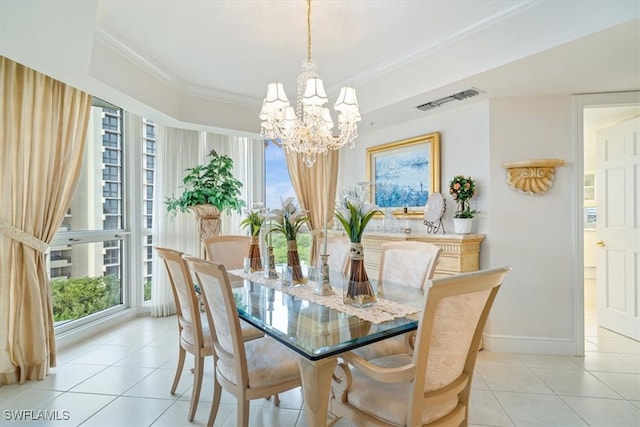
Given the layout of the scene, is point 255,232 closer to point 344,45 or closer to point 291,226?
point 291,226

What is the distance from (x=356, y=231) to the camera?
1.74 metres

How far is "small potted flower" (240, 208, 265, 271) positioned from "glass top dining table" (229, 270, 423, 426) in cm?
51

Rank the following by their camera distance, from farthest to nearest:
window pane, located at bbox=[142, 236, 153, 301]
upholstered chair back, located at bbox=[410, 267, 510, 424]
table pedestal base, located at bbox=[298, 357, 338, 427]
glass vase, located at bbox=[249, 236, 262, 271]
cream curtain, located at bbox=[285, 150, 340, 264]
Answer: cream curtain, located at bbox=[285, 150, 340, 264]
window pane, located at bbox=[142, 236, 153, 301]
glass vase, located at bbox=[249, 236, 262, 271]
table pedestal base, located at bbox=[298, 357, 338, 427]
upholstered chair back, located at bbox=[410, 267, 510, 424]

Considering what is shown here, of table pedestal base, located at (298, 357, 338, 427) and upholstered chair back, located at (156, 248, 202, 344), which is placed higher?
upholstered chair back, located at (156, 248, 202, 344)

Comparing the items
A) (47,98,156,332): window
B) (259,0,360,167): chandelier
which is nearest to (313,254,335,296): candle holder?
(259,0,360,167): chandelier

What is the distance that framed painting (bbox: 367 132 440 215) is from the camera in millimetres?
3398

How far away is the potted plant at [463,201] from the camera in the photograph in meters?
2.95

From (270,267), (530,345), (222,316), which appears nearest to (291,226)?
(270,267)

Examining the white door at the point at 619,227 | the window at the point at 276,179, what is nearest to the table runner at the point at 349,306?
the window at the point at 276,179

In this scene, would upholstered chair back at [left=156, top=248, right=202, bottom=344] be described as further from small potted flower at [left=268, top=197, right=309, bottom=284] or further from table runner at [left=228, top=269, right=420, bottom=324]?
small potted flower at [left=268, top=197, right=309, bottom=284]

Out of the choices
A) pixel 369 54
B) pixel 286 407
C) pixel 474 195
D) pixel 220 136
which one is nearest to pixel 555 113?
pixel 474 195

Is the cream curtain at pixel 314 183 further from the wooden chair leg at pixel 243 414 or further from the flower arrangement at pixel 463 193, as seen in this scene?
the wooden chair leg at pixel 243 414

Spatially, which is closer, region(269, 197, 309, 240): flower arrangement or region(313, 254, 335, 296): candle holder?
region(313, 254, 335, 296): candle holder

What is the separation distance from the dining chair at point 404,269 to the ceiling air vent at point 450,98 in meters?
1.47
